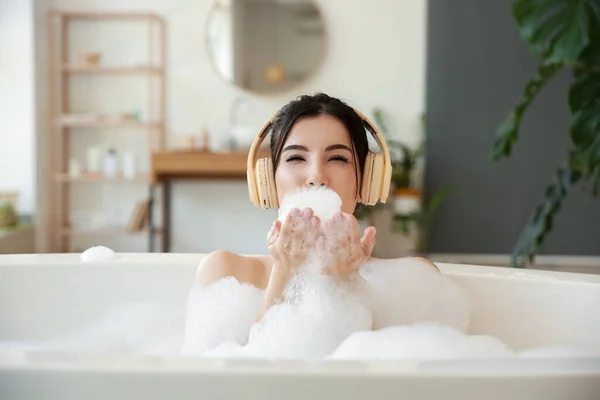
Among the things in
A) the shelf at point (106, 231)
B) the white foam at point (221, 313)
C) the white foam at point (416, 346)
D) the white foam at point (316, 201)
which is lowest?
the shelf at point (106, 231)

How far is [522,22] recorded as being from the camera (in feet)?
5.90

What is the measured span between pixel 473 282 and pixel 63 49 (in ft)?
11.6

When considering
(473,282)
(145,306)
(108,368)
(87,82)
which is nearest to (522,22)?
(473,282)

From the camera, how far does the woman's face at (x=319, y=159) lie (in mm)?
1112

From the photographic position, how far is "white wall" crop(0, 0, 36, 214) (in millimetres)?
4035

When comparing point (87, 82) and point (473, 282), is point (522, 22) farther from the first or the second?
point (87, 82)

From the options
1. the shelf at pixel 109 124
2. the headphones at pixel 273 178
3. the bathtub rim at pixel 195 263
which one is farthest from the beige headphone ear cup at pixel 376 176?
the shelf at pixel 109 124

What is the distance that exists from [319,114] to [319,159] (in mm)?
98

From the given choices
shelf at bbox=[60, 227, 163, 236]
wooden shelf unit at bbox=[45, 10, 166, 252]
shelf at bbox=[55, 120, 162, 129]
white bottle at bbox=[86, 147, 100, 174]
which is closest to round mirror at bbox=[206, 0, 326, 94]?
wooden shelf unit at bbox=[45, 10, 166, 252]

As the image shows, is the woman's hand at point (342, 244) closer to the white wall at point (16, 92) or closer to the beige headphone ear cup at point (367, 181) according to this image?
the beige headphone ear cup at point (367, 181)

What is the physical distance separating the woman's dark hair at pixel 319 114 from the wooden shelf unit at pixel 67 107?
300 cm

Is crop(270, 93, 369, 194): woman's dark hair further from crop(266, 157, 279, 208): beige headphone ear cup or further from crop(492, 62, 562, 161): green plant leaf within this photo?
crop(492, 62, 562, 161): green plant leaf

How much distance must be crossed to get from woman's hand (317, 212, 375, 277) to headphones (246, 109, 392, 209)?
0.58 ft

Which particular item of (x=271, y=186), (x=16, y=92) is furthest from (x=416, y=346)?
(x=16, y=92)
